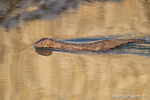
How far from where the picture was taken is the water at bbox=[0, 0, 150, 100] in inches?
217

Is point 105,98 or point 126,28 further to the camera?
point 126,28

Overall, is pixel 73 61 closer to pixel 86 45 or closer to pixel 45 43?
pixel 86 45

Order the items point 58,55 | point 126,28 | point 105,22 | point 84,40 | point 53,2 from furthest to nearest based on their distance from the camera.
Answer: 1. point 53,2
2. point 105,22
3. point 126,28
4. point 84,40
5. point 58,55

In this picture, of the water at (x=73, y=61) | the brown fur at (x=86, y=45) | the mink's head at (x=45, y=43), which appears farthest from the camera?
the mink's head at (x=45, y=43)

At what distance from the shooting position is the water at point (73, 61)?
551cm

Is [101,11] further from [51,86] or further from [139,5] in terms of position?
[51,86]

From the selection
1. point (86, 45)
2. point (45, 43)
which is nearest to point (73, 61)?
point (86, 45)

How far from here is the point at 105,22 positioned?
28.2ft

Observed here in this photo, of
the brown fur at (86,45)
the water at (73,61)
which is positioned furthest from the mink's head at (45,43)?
the water at (73,61)

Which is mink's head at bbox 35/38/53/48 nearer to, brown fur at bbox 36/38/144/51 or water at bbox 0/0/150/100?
brown fur at bbox 36/38/144/51

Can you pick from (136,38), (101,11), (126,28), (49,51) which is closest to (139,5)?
(101,11)

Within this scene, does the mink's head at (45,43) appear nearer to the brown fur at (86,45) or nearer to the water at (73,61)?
the brown fur at (86,45)

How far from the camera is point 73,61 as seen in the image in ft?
20.9

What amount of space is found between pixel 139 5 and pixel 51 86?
Answer: 205 inches
